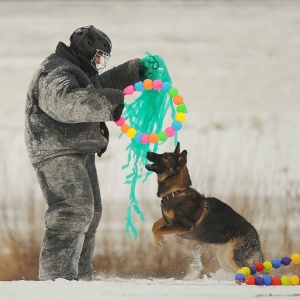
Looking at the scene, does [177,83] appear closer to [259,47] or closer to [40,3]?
[259,47]

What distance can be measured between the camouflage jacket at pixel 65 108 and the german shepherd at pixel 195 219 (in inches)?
18.9

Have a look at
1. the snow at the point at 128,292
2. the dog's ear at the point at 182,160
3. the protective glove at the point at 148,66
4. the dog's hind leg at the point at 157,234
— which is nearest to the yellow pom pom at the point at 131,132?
the dog's ear at the point at 182,160

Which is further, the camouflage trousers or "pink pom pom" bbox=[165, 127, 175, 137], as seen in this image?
"pink pom pom" bbox=[165, 127, 175, 137]

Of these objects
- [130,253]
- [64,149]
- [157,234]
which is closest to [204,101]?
[130,253]

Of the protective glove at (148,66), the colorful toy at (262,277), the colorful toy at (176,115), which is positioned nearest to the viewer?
the colorful toy at (262,277)

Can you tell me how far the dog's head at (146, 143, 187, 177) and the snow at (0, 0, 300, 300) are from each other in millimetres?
783

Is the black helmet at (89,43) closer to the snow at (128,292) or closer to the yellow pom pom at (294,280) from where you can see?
the snow at (128,292)

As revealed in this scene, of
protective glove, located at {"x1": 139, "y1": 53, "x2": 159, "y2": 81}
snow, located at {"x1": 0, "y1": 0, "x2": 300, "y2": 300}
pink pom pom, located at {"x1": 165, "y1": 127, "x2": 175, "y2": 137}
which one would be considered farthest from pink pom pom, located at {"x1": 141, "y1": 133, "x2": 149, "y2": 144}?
snow, located at {"x1": 0, "y1": 0, "x2": 300, "y2": 300}

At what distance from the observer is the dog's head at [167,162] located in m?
5.36

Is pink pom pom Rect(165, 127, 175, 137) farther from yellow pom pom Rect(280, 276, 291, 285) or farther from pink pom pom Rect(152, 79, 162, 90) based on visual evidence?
yellow pom pom Rect(280, 276, 291, 285)

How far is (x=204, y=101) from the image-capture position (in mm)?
14562

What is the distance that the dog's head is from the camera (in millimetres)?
5359

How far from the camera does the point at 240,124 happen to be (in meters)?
13.2

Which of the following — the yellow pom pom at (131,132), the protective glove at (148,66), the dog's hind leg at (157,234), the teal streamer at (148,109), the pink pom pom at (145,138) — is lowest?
the dog's hind leg at (157,234)
